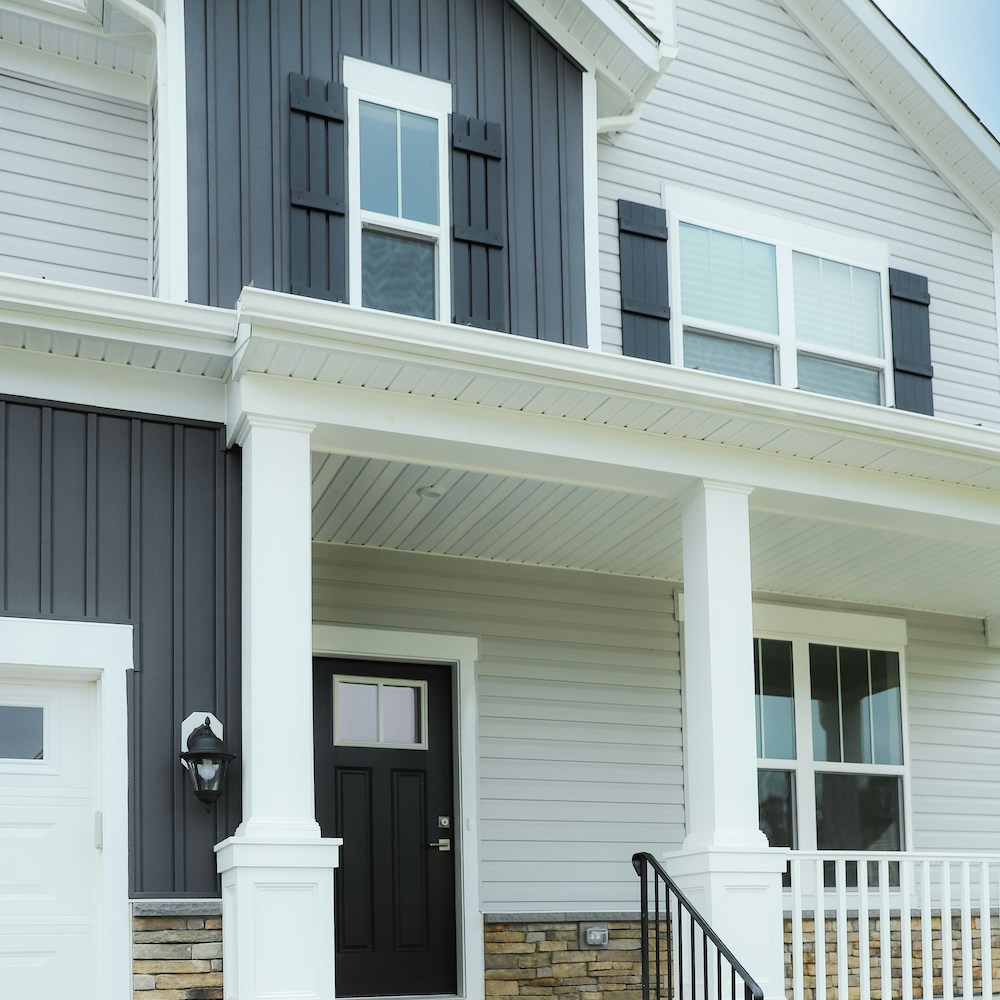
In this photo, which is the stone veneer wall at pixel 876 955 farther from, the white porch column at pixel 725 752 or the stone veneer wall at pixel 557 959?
the white porch column at pixel 725 752

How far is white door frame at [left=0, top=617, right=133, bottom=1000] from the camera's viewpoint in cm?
549

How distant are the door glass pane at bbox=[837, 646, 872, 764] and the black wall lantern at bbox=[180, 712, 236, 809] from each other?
16.2 feet

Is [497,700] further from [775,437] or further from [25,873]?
[25,873]

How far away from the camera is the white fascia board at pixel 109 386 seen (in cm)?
590

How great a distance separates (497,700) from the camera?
823cm

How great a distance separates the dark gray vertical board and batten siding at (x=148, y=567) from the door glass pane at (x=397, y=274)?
1260 millimetres

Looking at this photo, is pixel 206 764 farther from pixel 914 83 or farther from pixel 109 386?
pixel 914 83

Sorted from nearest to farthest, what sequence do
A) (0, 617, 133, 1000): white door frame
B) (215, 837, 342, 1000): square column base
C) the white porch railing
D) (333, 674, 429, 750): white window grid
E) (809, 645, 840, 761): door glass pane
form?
(215, 837, 342, 1000): square column base < (0, 617, 133, 1000): white door frame < the white porch railing < (333, 674, 429, 750): white window grid < (809, 645, 840, 761): door glass pane

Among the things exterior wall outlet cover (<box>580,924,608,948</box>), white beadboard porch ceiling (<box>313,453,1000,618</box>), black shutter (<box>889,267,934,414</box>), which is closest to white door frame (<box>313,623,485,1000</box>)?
white beadboard porch ceiling (<box>313,453,1000,618</box>)

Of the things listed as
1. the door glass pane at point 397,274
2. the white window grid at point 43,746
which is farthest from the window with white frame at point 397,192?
the white window grid at point 43,746

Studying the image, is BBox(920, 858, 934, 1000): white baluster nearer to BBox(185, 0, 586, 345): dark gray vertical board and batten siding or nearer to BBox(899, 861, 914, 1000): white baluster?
BBox(899, 861, 914, 1000): white baluster

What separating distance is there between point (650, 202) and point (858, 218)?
159cm

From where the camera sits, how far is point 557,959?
790 centimetres

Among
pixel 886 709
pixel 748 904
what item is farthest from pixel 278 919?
pixel 886 709
